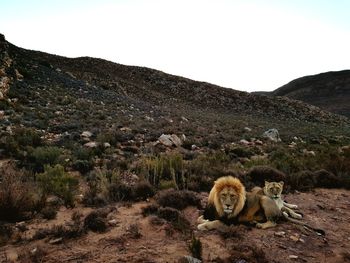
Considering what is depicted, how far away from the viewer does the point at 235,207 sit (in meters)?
5.97

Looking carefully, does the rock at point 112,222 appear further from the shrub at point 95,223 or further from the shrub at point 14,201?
the shrub at point 14,201

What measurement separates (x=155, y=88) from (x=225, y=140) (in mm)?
29219

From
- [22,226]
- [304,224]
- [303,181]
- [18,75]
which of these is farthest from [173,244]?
[18,75]

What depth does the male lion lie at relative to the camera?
5.82 meters

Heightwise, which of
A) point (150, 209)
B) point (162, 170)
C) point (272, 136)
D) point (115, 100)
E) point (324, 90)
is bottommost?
point (150, 209)

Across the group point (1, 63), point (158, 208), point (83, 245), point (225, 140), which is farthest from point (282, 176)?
point (1, 63)

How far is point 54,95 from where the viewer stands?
2438 cm

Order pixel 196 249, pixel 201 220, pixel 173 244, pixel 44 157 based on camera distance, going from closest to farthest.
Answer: pixel 196 249
pixel 173 244
pixel 201 220
pixel 44 157

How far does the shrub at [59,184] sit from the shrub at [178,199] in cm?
182

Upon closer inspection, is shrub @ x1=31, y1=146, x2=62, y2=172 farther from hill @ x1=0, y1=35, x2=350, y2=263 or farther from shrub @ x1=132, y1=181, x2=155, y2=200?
shrub @ x1=132, y1=181, x2=155, y2=200

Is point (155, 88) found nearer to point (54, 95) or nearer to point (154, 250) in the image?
point (54, 95)

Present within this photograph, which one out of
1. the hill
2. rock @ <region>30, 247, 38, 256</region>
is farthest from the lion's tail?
rock @ <region>30, 247, 38, 256</region>

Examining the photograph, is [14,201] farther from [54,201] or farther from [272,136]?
[272,136]

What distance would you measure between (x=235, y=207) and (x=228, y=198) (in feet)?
1.14
